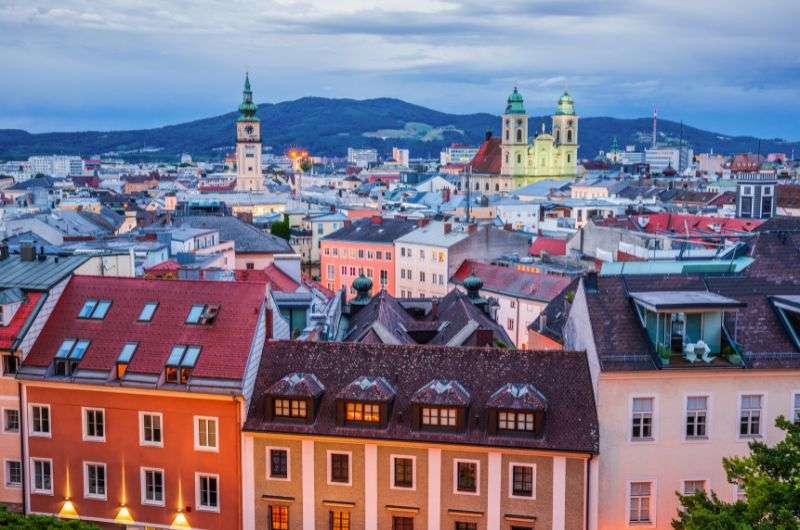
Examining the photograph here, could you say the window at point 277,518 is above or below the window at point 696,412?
below

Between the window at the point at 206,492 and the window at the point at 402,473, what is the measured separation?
23.9ft

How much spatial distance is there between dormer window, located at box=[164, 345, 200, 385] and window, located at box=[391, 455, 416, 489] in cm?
896

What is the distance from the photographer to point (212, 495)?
37531 mm

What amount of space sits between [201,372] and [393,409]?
25.8ft

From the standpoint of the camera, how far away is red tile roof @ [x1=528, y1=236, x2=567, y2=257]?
96.6m

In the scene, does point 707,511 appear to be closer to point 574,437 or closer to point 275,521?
point 574,437

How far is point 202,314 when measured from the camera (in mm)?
39375

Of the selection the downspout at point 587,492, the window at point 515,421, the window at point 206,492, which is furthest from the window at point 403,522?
the window at point 206,492

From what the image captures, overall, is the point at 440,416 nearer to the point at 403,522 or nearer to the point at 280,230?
the point at 403,522

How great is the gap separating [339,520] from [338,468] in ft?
6.74

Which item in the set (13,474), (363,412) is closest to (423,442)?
(363,412)

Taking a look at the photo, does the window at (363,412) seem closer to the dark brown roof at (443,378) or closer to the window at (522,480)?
the dark brown roof at (443,378)

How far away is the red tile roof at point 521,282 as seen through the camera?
74750 mm

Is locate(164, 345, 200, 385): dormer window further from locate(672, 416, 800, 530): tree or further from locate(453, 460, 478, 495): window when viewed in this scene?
locate(672, 416, 800, 530): tree
